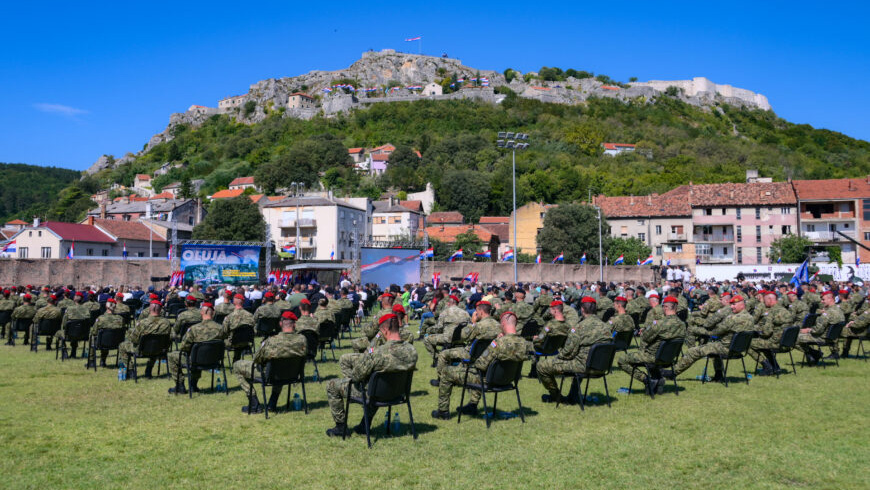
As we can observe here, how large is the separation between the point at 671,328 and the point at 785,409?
2.09m

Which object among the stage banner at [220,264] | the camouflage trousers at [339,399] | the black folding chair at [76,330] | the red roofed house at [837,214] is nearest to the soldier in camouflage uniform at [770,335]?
the camouflage trousers at [339,399]

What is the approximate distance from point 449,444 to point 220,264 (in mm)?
28282

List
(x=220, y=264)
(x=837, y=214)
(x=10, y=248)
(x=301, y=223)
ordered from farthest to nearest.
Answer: (x=301, y=223) < (x=837, y=214) < (x=10, y=248) < (x=220, y=264)

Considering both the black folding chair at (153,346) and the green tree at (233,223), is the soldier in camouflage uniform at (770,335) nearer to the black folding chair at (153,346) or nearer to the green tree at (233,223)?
the black folding chair at (153,346)

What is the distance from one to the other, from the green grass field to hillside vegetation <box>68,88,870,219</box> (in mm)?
81389

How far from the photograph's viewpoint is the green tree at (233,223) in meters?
76.9

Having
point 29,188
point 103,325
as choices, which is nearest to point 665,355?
point 103,325

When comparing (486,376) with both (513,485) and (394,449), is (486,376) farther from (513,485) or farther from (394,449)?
(513,485)

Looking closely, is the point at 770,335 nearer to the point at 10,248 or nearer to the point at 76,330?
the point at 76,330

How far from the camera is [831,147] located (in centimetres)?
13588

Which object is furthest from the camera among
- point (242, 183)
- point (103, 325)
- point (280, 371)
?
point (242, 183)

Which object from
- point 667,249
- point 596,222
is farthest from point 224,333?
point 667,249

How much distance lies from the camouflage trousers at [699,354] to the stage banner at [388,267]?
24.4m

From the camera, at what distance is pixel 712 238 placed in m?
71.3
